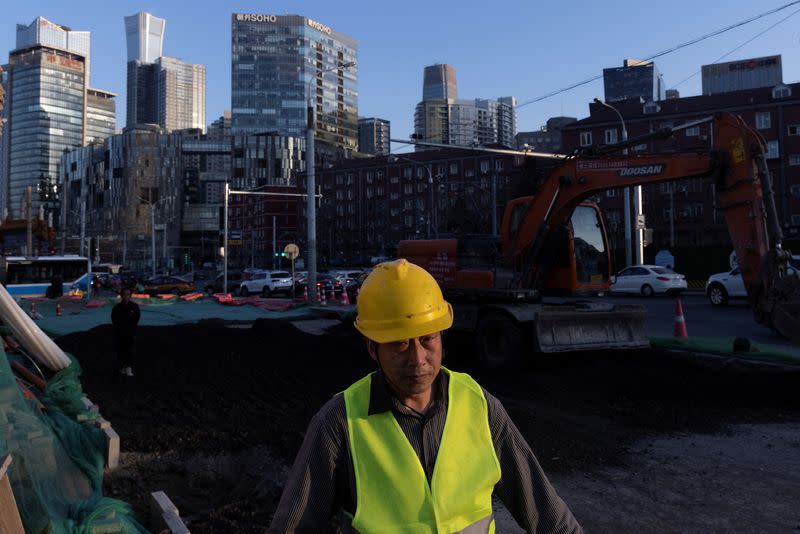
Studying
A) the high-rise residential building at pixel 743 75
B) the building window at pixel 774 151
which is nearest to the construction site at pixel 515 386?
the building window at pixel 774 151

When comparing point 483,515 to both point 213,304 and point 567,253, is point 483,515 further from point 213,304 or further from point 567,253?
point 213,304

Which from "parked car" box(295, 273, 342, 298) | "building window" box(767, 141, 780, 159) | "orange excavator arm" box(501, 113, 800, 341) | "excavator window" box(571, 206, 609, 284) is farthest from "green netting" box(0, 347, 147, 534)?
"building window" box(767, 141, 780, 159)

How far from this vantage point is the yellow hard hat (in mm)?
2146

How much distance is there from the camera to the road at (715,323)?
14458mm

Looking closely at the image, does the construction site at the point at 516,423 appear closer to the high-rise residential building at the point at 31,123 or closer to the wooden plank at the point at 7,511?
the wooden plank at the point at 7,511

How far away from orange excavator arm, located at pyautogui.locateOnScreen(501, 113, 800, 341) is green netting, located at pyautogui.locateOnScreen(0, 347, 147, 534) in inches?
316

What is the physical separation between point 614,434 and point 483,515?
5730 millimetres

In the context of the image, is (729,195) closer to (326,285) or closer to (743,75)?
(326,285)

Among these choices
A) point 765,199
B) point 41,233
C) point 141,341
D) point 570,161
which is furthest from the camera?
point 41,233

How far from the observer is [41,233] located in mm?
42094

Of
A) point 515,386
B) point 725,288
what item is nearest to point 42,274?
point 515,386

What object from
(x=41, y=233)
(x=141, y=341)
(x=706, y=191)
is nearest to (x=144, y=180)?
(x=41, y=233)

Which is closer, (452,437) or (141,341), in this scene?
(452,437)

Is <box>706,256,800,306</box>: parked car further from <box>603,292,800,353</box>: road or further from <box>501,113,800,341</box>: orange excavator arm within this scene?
<box>501,113,800,341</box>: orange excavator arm
